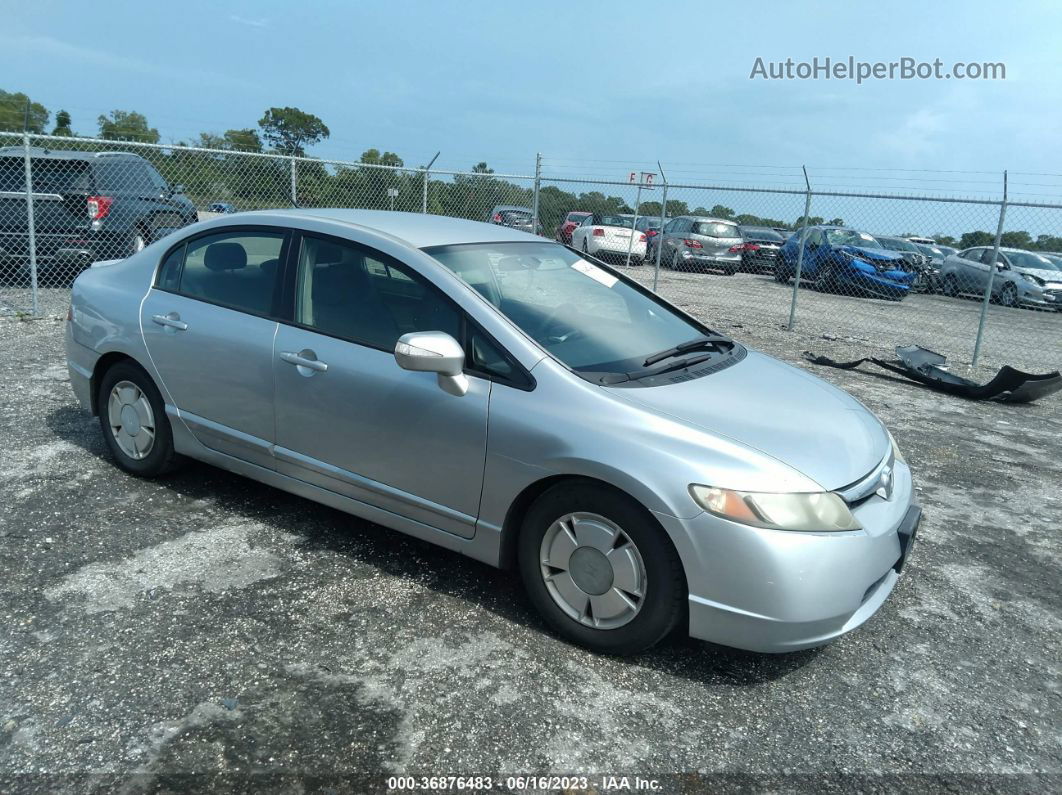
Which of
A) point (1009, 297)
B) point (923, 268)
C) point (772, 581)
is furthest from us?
point (923, 268)

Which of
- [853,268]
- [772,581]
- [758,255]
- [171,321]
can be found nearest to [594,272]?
[772,581]

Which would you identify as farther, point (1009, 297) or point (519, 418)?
point (1009, 297)

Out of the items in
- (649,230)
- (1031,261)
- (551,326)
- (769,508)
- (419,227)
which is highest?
(649,230)

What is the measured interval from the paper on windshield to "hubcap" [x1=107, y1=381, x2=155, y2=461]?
236 centimetres

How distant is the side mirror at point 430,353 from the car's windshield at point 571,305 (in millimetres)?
338

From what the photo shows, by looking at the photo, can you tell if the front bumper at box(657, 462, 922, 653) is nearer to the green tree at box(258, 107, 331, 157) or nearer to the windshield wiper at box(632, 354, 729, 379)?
→ the windshield wiper at box(632, 354, 729, 379)

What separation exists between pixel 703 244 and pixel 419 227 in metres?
15.1

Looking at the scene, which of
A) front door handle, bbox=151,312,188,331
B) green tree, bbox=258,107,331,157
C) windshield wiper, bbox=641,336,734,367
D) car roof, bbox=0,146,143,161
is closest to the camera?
windshield wiper, bbox=641,336,734,367

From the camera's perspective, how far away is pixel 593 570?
117 inches

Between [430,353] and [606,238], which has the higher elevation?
[606,238]

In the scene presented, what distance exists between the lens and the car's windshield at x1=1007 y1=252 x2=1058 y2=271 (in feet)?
60.8

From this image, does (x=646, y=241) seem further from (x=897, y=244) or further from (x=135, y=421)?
(x=135, y=421)

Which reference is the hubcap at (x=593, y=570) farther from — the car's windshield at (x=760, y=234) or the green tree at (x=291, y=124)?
the green tree at (x=291, y=124)

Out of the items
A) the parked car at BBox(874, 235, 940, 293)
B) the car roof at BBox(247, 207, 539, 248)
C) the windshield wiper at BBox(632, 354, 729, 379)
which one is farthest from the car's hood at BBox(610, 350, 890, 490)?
the parked car at BBox(874, 235, 940, 293)
